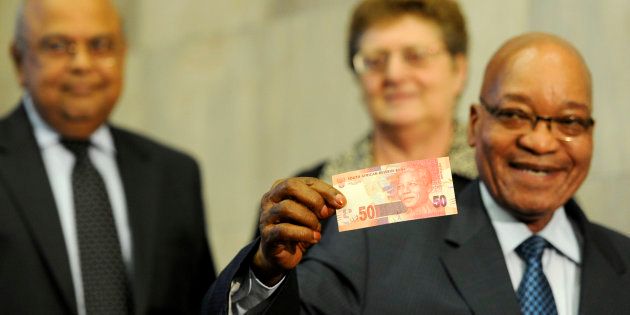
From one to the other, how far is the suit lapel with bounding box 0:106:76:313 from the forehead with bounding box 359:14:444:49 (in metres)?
1.34

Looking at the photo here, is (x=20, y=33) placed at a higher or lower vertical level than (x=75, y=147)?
higher

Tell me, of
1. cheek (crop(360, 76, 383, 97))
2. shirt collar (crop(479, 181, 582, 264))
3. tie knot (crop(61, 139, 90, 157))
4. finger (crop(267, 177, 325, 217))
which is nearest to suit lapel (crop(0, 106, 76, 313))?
tie knot (crop(61, 139, 90, 157))

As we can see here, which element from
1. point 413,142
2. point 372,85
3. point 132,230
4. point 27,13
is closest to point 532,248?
point 413,142

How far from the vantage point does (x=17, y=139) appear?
4.34 m

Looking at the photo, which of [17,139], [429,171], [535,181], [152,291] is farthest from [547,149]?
[17,139]

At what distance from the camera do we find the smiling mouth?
3.28 meters

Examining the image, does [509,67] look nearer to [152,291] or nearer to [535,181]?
[535,181]

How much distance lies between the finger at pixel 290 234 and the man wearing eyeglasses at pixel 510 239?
29 cm

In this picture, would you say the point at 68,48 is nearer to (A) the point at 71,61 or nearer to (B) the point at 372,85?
(A) the point at 71,61

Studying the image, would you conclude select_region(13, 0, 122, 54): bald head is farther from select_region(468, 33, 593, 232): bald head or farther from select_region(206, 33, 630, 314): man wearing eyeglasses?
select_region(468, 33, 593, 232): bald head

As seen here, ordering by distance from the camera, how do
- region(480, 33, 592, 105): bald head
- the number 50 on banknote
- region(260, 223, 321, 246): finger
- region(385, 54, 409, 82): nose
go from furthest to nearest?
region(385, 54, 409, 82): nose < region(480, 33, 592, 105): bald head < the number 50 on banknote < region(260, 223, 321, 246): finger

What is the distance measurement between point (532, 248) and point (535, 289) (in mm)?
146

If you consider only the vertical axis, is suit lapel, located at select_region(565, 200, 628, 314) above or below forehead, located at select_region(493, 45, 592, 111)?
below

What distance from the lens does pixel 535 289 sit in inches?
126
